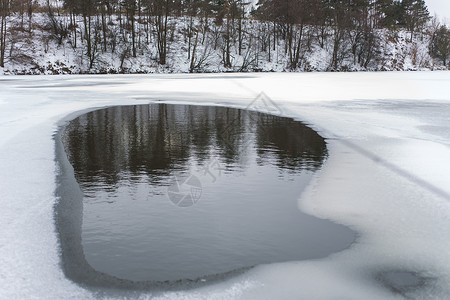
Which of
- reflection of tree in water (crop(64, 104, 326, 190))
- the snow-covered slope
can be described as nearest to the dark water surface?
reflection of tree in water (crop(64, 104, 326, 190))

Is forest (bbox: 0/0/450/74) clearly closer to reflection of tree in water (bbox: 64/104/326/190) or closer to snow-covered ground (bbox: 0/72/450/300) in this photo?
reflection of tree in water (bbox: 64/104/326/190)

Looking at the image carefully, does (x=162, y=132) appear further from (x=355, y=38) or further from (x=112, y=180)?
(x=355, y=38)

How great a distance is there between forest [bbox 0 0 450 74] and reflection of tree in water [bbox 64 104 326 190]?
31860 millimetres

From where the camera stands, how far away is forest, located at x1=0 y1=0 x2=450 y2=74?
44.0 m

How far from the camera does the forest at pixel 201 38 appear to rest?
44.0 meters

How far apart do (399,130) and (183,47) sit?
1698 inches

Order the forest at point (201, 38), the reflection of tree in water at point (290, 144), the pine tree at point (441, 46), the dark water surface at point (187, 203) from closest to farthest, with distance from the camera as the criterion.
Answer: the dark water surface at point (187, 203), the reflection of tree in water at point (290, 144), the forest at point (201, 38), the pine tree at point (441, 46)

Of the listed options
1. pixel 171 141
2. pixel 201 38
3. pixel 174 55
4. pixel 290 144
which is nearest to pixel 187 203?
pixel 171 141

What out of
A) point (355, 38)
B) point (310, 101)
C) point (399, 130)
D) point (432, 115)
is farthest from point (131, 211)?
point (355, 38)

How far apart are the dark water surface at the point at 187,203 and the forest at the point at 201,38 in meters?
35.1

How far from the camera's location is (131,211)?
505 centimetres

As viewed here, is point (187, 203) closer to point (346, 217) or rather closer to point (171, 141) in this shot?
point (346, 217)

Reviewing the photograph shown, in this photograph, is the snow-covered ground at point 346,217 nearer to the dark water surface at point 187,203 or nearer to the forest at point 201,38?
the dark water surface at point 187,203

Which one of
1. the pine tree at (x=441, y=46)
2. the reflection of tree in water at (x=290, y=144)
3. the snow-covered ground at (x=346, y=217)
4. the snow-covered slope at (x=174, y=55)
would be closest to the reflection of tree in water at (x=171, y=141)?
the reflection of tree in water at (x=290, y=144)
